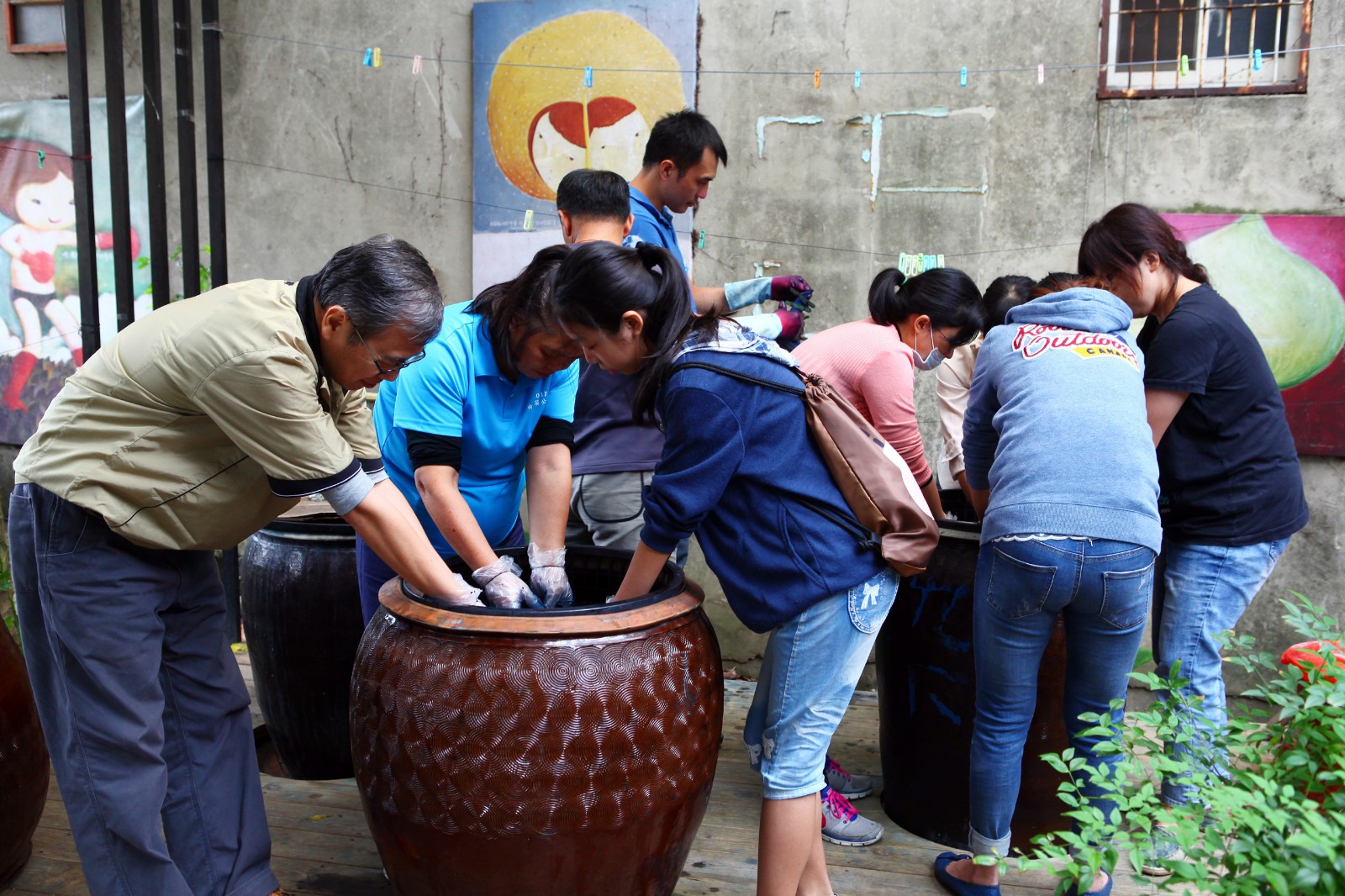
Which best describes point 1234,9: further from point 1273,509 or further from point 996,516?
point 996,516

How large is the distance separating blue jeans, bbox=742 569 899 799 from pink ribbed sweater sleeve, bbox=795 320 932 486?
0.84 meters

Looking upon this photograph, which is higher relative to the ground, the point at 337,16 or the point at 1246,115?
the point at 337,16

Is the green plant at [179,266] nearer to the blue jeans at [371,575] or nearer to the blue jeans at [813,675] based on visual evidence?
the blue jeans at [371,575]

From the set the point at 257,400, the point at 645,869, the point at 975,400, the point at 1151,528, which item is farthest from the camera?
the point at 975,400

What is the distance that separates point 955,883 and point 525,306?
1.79m

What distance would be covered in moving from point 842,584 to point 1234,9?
3.10m

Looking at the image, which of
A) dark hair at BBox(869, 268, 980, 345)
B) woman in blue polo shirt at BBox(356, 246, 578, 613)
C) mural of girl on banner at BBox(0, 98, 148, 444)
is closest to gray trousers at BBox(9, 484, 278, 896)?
woman in blue polo shirt at BBox(356, 246, 578, 613)

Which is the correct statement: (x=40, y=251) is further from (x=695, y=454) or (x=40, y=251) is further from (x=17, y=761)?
(x=695, y=454)

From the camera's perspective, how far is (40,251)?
4.99 m

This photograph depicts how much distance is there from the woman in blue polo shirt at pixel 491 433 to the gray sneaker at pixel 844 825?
1.05 meters

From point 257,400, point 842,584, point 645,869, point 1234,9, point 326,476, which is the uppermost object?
point 1234,9

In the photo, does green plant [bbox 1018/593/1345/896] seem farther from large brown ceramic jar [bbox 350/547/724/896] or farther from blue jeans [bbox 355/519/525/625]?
blue jeans [bbox 355/519/525/625]

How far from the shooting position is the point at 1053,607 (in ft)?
7.50

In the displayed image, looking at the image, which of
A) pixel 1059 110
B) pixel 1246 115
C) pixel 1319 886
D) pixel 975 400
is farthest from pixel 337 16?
pixel 1319 886
